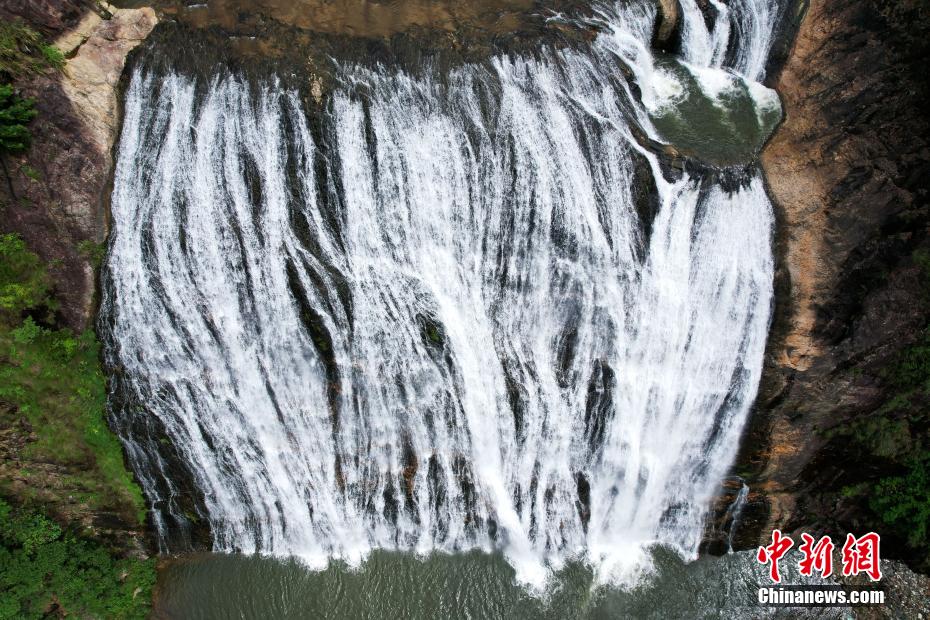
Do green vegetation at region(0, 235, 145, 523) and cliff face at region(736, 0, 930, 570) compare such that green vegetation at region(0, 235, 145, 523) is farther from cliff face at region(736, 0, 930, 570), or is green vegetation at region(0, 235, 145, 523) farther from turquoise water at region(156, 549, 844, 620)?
cliff face at region(736, 0, 930, 570)

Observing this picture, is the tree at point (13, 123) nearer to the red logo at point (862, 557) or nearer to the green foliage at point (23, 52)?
the green foliage at point (23, 52)

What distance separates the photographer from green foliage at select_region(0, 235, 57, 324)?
28.6ft

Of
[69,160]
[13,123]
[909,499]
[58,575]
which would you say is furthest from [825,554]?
[13,123]

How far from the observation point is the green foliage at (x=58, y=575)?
9.37 meters

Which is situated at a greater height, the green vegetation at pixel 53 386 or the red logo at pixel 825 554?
the green vegetation at pixel 53 386

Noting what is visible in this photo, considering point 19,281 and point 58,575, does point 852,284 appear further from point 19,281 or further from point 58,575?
point 58,575

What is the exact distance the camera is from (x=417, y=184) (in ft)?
30.7

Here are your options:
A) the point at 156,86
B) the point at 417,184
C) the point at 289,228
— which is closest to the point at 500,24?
the point at 417,184

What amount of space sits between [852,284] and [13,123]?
12864 mm

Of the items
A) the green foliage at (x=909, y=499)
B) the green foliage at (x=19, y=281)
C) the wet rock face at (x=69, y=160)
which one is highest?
the wet rock face at (x=69, y=160)

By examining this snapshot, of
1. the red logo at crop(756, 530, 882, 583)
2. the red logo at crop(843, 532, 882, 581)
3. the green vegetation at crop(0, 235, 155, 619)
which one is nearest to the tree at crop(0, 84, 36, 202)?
the green vegetation at crop(0, 235, 155, 619)

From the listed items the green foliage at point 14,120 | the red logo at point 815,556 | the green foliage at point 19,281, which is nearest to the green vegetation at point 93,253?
the green foliage at point 19,281

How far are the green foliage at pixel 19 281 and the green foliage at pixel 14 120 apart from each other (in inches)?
52.3

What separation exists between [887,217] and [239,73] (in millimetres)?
10480
